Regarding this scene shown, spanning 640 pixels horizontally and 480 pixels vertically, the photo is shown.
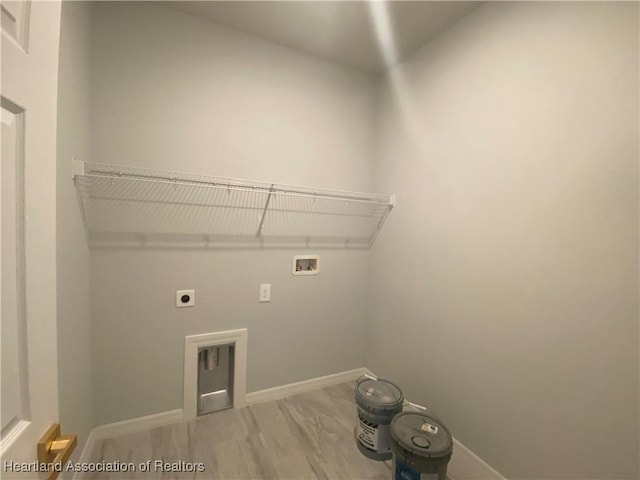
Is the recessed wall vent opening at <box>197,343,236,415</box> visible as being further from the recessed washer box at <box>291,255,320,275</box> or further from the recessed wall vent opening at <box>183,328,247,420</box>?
the recessed washer box at <box>291,255,320,275</box>

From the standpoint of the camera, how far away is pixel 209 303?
187cm

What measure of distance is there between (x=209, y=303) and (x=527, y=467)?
2025 mm

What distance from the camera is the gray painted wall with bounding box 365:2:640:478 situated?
1.07 metres

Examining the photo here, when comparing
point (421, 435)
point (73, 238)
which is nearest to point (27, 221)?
point (73, 238)

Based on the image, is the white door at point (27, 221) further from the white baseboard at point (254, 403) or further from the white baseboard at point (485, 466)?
the white baseboard at point (485, 466)

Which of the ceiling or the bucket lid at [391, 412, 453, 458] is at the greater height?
the ceiling

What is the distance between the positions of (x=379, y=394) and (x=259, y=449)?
82 cm

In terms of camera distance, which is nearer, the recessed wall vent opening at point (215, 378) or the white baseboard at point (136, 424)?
the white baseboard at point (136, 424)

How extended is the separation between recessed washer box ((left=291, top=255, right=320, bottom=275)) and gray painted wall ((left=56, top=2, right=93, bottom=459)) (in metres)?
1.30

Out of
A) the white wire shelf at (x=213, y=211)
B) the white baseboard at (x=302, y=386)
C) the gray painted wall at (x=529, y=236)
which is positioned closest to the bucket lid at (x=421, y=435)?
the gray painted wall at (x=529, y=236)

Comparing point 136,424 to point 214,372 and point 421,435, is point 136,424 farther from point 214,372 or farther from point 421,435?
point 421,435

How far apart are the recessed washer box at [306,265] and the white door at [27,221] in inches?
61.8

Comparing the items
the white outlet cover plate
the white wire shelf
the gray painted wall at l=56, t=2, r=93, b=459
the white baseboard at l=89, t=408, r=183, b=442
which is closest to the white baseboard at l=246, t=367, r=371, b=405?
the white baseboard at l=89, t=408, r=183, b=442

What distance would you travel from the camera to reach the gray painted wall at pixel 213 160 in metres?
1.60
